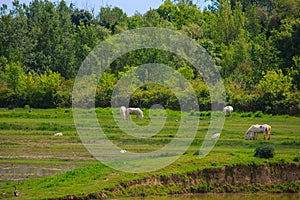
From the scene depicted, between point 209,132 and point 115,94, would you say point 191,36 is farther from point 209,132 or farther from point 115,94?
point 209,132

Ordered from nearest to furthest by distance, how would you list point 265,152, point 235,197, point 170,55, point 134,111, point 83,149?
point 235,197, point 265,152, point 83,149, point 134,111, point 170,55

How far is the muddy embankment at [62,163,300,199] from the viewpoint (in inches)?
857

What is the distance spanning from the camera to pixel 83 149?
29250 millimetres

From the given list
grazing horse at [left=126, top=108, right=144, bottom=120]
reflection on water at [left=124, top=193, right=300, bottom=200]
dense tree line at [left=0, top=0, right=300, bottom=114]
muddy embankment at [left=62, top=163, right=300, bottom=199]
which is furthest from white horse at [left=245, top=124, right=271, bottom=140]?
dense tree line at [left=0, top=0, right=300, bottom=114]

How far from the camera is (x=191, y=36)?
63781 millimetres

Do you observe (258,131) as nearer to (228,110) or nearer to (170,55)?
(228,110)

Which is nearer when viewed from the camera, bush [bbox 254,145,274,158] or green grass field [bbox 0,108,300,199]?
green grass field [bbox 0,108,300,199]

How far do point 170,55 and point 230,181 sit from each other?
35964 mm

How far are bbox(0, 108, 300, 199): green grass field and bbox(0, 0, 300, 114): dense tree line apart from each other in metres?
5.10

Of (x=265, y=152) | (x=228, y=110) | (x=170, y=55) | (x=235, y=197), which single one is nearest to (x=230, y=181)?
(x=235, y=197)

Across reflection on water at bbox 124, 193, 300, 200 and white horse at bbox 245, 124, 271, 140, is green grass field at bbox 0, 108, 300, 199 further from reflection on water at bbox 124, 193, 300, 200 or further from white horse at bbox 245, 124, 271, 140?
reflection on water at bbox 124, 193, 300, 200

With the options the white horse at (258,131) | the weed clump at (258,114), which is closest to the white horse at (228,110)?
the weed clump at (258,114)

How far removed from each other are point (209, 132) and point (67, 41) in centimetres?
3519

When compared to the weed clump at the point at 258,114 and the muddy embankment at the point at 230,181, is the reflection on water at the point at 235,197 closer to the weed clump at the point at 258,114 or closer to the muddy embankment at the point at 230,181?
the muddy embankment at the point at 230,181
